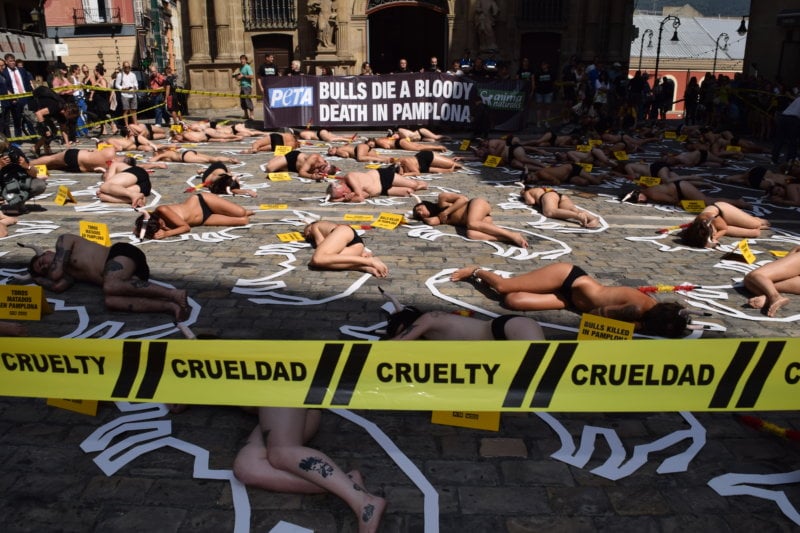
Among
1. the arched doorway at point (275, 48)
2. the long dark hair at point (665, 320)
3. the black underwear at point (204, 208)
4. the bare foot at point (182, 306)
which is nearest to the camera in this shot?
the long dark hair at point (665, 320)

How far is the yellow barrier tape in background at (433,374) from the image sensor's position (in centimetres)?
340

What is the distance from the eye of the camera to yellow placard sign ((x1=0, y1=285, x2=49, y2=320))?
6.19 m

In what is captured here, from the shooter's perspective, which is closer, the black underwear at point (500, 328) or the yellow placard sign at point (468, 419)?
the yellow placard sign at point (468, 419)

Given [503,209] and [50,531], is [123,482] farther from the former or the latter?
[503,209]

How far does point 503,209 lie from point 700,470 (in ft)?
24.2

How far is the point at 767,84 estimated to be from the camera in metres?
22.9

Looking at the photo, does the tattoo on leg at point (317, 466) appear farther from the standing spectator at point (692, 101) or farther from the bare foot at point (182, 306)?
the standing spectator at point (692, 101)

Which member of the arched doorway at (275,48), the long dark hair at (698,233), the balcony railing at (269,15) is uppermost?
the balcony railing at (269,15)

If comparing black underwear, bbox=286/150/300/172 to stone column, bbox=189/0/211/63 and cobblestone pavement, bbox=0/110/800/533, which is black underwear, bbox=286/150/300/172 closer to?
cobblestone pavement, bbox=0/110/800/533

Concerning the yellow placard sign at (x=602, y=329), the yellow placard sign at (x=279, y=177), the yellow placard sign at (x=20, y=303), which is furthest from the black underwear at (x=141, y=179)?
the yellow placard sign at (x=602, y=329)

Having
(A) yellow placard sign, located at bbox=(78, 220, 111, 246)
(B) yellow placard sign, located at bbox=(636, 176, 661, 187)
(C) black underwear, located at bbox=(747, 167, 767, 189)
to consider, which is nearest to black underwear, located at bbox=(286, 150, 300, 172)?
(A) yellow placard sign, located at bbox=(78, 220, 111, 246)

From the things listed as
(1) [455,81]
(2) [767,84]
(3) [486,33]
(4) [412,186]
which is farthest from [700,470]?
(3) [486,33]

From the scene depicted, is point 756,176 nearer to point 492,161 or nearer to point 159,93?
point 492,161

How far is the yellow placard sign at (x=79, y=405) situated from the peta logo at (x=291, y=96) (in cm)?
1773
